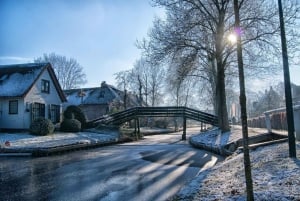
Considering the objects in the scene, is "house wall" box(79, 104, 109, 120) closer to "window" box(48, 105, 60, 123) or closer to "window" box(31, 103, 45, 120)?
"window" box(48, 105, 60, 123)

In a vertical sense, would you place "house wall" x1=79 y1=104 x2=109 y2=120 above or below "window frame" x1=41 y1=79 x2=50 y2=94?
below

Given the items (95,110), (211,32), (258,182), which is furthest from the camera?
(95,110)

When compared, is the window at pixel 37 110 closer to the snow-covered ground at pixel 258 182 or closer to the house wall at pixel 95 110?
the house wall at pixel 95 110

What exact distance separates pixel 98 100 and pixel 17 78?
21067mm

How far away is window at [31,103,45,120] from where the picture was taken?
28.1m

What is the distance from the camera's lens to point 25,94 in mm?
26422

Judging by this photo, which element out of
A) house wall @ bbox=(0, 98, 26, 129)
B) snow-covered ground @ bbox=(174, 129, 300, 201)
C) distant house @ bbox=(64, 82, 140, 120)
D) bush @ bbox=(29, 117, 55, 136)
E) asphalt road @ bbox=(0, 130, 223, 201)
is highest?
distant house @ bbox=(64, 82, 140, 120)

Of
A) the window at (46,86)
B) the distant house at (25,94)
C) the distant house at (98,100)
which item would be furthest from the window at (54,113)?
the distant house at (98,100)

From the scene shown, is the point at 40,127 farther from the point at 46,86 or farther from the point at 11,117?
the point at 46,86

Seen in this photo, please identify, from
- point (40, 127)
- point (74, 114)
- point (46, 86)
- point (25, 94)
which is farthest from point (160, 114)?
point (25, 94)

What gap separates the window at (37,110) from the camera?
2806cm

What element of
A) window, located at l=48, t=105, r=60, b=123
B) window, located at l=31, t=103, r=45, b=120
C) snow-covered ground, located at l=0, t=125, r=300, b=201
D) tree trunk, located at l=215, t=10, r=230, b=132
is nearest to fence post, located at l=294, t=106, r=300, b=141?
snow-covered ground, located at l=0, t=125, r=300, b=201

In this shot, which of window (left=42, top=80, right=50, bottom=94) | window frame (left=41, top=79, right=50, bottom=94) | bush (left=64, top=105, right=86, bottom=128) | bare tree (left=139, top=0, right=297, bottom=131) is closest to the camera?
bare tree (left=139, top=0, right=297, bottom=131)

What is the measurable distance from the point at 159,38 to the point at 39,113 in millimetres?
Answer: 13883
